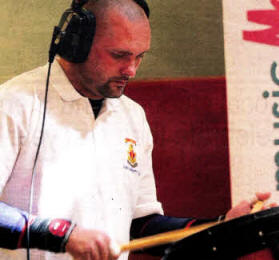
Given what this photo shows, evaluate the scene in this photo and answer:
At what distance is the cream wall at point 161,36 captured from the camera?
0.79m

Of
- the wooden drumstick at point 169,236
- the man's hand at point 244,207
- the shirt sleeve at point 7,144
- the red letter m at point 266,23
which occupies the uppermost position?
the red letter m at point 266,23

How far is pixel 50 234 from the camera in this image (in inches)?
24.0

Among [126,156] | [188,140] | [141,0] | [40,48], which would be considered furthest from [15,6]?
[188,140]

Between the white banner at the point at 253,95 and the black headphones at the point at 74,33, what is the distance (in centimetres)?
32

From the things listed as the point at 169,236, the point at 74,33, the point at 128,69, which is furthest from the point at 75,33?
the point at 169,236

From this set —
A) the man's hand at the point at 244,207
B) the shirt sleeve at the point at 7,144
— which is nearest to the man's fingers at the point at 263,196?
the man's hand at the point at 244,207

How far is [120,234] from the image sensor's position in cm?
78

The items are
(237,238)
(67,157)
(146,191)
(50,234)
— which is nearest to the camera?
(237,238)

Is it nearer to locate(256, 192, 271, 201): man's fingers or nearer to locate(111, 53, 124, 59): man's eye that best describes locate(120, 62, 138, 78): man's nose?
locate(111, 53, 124, 59): man's eye

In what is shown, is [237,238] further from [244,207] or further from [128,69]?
[128,69]

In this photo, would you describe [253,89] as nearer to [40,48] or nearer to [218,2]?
[218,2]

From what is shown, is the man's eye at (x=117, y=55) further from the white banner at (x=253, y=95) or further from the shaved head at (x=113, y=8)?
the white banner at (x=253, y=95)

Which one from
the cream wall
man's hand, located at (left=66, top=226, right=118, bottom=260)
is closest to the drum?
man's hand, located at (left=66, top=226, right=118, bottom=260)

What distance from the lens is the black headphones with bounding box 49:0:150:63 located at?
70 cm
